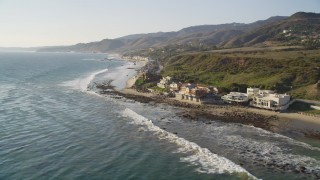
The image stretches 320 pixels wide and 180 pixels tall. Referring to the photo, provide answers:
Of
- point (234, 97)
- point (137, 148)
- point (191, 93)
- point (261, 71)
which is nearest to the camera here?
point (137, 148)

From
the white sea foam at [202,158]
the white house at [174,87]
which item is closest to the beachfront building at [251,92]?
the white house at [174,87]

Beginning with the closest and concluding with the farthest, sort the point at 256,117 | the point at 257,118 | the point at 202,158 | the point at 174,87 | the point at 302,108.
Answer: the point at 202,158 → the point at 257,118 → the point at 256,117 → the point at 302,108 → the point at 174,87

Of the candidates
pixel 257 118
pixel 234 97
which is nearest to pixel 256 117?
pixel 257 118

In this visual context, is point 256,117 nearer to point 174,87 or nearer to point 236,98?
point 236,98

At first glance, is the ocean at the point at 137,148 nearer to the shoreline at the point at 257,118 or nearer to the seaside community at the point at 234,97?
the shoreline at the point at 257,118

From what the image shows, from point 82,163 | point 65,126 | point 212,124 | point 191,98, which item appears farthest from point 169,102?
point 82,163

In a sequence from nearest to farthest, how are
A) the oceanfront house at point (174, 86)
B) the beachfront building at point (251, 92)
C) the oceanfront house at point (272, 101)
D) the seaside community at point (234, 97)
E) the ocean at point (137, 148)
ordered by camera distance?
1. the ocean at point (137, 148)
2. the oceanfront house at point (272, 101)
3. the seaside community at point (234, 97)
4. the beachfront building at point (251, 92)
5. the oceanfront house at point (174, 86)
